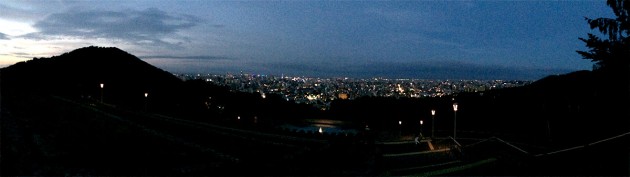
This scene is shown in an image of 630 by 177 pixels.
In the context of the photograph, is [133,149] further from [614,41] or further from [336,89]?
[336,89]

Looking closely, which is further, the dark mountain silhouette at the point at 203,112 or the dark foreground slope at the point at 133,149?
the dark mountain silhouette at the point at 203,112

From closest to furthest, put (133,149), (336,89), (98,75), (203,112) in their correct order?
1. (133,149)
2. (203,112)
3. (98,75)
4. (336,89)

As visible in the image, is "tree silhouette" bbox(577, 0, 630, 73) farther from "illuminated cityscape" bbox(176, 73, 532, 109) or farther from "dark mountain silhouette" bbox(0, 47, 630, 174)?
"illuminated cityscape" bbox(176, 73, 532, 109)

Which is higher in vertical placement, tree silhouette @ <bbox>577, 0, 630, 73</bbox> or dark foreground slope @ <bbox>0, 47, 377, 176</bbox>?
tree silhouette @ <bbox>577, 0, 630, 73</bbox>

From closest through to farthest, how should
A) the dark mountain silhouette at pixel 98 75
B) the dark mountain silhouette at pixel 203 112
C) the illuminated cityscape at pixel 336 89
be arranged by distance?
the dark mountain silhouette at pixel 203 112 → the dark mountain silhouette at pixel 98 75 → the illuminated cityscape at pixel 336 89

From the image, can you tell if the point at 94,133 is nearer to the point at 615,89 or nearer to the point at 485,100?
the point at 615,89

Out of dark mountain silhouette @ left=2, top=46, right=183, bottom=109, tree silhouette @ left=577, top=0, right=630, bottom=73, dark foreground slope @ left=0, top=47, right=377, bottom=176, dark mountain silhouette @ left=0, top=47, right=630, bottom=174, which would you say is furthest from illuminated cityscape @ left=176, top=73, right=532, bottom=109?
dark foreground slope @ left=0, top=47, right=377, bottom=176

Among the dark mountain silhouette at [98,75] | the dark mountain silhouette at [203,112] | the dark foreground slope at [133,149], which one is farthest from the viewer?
the dark mountain silhouette at [98,75]

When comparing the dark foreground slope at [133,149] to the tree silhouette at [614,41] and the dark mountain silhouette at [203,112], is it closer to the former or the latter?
the dark mountain silhouette at [203,112]

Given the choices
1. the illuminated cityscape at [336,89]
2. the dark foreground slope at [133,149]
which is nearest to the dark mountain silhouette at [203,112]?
the dark foreground slope at [133,149]

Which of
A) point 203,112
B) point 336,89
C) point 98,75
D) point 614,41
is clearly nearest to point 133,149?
point 614,41
